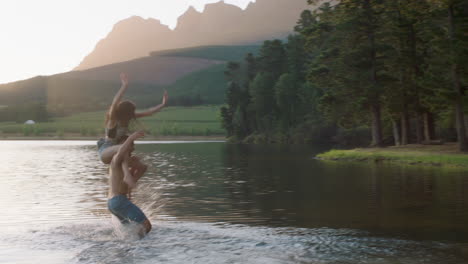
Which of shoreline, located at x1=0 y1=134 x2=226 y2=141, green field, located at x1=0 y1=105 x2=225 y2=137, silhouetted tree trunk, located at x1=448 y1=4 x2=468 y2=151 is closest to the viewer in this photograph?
silhouetted tree trunk, located at x1=448 y1=4 x2=468 y2=151

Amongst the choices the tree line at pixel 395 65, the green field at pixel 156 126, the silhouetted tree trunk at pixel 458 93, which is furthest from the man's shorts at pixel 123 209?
the green field at pixel 156 126

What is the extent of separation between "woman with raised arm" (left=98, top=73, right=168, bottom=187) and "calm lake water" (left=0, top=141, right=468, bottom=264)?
150cm

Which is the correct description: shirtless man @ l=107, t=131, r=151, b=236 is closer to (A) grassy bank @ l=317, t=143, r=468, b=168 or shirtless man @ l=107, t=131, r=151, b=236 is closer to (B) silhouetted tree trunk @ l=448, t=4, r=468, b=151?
(A) grassy bank @ l=317, t=143, r=468, b=168

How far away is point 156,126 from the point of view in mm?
167875

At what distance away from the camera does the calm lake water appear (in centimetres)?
1024

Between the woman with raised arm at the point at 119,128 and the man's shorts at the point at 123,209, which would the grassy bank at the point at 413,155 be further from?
the woman with raised arm at the point at 119,128

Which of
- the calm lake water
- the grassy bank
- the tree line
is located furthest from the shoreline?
the calm lake water

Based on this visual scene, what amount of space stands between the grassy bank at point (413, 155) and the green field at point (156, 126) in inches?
4295

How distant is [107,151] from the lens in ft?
35.0

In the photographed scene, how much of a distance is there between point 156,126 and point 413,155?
133 meters

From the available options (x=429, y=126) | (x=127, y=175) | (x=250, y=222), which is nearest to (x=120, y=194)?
(x=127, y=175)

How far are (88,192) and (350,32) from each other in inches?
1343

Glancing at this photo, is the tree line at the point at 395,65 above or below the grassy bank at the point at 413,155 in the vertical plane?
above

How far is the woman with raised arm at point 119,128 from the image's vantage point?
10377mm
